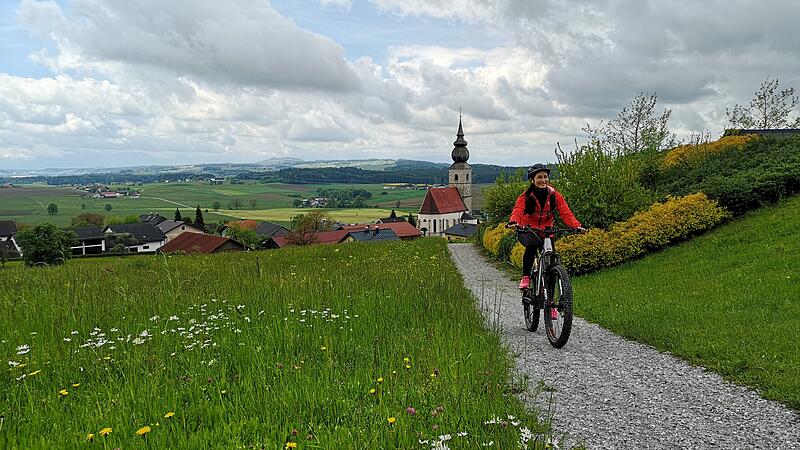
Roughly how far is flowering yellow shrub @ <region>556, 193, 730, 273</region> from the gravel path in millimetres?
8595

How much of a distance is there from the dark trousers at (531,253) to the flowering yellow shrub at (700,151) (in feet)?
62.1

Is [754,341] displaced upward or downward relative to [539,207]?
downward

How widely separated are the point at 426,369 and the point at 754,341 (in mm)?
4483

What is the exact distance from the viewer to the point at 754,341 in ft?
22.1

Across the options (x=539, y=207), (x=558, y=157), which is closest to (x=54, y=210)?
(x=558, y=157)

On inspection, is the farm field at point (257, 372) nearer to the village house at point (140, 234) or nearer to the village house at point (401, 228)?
the village house at point (401, 228)

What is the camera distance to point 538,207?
7605 millimetres

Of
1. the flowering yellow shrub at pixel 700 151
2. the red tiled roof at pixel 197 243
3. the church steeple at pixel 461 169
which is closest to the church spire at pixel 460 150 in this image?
the church steeple at pixel 461 169

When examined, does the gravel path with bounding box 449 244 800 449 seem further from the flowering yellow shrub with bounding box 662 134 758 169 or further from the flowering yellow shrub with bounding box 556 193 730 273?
the flowering yellow shrub with bounding box 662 134 758 169

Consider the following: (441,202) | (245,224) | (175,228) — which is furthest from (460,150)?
(175,228)

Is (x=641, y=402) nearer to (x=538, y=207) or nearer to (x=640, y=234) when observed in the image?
(x=538, y=207)

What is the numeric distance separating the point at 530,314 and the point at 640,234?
951 centimetres

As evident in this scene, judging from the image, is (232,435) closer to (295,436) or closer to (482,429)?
(295,436)

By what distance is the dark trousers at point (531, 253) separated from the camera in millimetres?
7578
